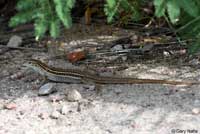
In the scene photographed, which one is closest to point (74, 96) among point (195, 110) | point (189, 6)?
point (195, 110)

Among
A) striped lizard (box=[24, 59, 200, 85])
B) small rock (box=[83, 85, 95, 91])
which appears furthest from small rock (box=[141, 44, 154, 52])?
small rock (box=[83, 85, 95, 91])

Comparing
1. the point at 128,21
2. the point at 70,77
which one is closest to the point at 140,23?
the point at 128,21

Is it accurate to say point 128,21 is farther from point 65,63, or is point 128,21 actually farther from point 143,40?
point 65,63

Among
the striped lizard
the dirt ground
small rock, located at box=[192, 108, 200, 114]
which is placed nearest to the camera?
the dirt ground

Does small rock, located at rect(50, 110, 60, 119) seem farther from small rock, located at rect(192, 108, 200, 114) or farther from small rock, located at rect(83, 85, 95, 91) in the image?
small rock, located at rect(192, 108, 200, 114)

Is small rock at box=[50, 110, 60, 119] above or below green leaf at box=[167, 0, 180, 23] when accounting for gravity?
below

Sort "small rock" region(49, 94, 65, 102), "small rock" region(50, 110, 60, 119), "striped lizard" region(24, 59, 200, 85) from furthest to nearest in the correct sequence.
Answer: "striped lizard" region(24, 59, 200, 85)
"small rock" region(49, 94, 65, 102)
"small rock" region(50, 110, 60, 119)

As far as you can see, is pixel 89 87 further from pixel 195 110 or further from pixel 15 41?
pixel 15 41
